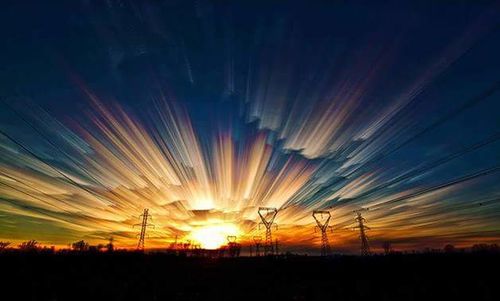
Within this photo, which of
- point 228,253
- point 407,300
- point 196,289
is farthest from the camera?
point 228,253

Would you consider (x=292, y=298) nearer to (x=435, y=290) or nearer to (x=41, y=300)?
(x=435, y=290)

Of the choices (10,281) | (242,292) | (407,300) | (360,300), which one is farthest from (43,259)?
(407,300)

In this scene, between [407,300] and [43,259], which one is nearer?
[407,300]

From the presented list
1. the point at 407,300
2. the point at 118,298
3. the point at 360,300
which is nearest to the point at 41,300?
the point at 118,298

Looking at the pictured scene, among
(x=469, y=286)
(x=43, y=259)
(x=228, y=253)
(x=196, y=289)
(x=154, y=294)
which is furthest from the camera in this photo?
(x=228, y=253)

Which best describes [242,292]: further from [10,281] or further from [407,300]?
[10,281]

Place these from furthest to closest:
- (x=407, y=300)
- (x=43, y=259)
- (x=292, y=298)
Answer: (x=43, y=259) → (x=292, y=298) → (x=407, y=300)

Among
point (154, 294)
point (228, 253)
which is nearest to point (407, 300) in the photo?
point (154, 294)

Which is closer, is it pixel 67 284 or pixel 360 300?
pixel 360 300

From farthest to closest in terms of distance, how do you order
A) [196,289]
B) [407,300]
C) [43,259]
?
[43,259] < [196,289] < [407,300]
